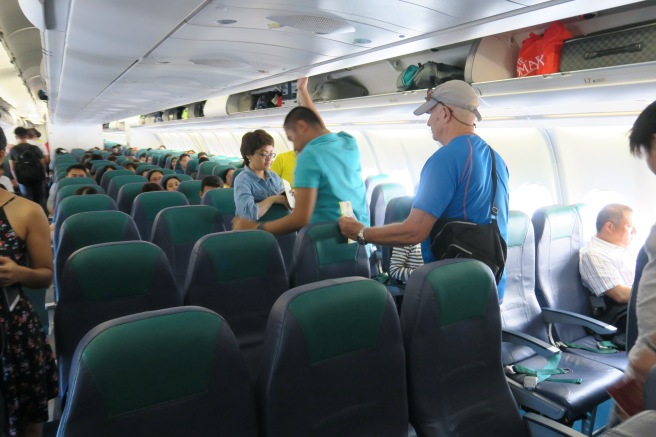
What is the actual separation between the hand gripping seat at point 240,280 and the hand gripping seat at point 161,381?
975mm

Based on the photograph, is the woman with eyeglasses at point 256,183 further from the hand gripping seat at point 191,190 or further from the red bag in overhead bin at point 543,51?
the hand gripping seat at point 191,190

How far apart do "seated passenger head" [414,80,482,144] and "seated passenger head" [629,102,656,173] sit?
0.98 meters

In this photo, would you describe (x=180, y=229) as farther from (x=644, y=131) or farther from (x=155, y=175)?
(x=155, y=175)

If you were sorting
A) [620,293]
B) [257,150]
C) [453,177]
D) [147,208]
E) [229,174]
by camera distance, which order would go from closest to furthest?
[453,177]
[620,293]
[257,150]
[147,208]
[229,174]

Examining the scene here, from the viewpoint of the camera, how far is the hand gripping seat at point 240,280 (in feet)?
8.31

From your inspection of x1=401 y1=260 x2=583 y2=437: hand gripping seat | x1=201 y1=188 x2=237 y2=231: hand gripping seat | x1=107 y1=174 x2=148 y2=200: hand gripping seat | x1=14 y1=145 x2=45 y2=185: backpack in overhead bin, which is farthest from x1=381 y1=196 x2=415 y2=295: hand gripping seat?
x1=14 y1=145 x2=45 y2=185: backpack in overhead bin

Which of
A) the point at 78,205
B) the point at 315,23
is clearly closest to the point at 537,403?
the point at 315,23

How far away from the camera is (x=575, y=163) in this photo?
5.27 meters

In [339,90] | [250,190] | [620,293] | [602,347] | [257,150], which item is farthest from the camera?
[339,90]

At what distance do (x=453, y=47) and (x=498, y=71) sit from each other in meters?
0.76

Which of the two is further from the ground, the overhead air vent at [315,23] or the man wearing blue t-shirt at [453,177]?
the overhead air vent at [315,23]

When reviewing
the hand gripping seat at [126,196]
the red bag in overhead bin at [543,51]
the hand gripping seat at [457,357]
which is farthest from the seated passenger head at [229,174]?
the hand gripping seat at [457,357]

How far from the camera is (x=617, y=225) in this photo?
3.86 meters

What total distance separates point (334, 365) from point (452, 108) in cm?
153
